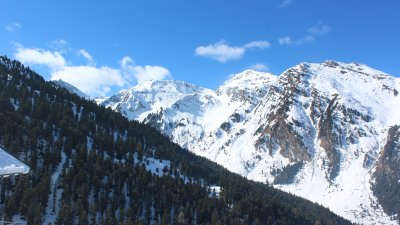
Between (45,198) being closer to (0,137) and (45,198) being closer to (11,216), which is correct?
(11,216)

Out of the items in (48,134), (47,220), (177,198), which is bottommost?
(47,220)

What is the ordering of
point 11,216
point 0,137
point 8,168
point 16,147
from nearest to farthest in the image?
point 8,168 → point 11,216 → point 16,147 → point 0,137

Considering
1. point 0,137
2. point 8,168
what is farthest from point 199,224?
point 8,168

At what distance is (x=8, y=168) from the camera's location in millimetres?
17234

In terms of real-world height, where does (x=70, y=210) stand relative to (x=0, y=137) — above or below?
below

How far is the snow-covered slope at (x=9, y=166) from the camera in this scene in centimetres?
1714

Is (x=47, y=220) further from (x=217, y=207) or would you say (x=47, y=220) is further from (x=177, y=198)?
(x=217, y=207)

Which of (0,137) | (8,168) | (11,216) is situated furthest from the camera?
(0,137)

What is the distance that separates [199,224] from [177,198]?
1546 cm

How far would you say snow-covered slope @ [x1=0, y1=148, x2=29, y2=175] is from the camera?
56.2 ft

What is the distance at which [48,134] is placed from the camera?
19975 centimetres

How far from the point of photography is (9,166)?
17.3m

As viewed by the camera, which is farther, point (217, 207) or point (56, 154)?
point (217, 207)

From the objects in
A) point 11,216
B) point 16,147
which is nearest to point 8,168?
point 11,216
